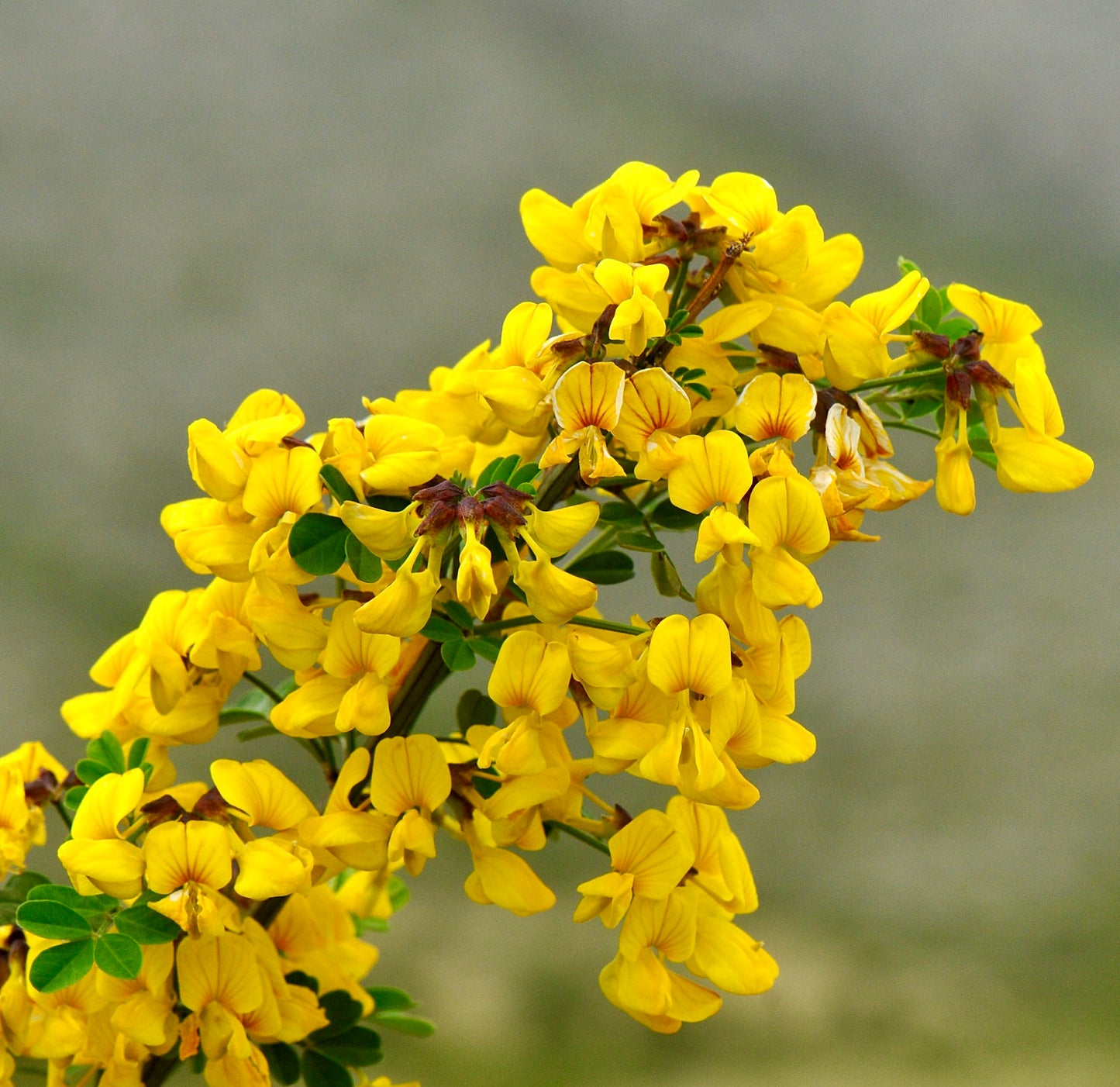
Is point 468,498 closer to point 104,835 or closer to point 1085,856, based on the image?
point 104,835

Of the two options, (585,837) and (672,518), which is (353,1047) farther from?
(672,518)

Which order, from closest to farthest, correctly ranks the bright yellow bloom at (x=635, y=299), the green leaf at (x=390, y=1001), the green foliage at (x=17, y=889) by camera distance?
1. the bright yellow bloom at (x=635, y=299)
2. the green foliage at (x=17, y=889)
3. the green leaf at (x=390, y=1001)

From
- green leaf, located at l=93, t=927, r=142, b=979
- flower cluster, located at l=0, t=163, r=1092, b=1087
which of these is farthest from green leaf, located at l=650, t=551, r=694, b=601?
green leaf, located at l=93, t=927, r=142, b=979

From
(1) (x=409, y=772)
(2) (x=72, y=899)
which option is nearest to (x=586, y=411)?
(1) (x=409, y=772)

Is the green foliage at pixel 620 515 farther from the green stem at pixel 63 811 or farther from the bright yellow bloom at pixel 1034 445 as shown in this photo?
the green stem at pixel 63 811

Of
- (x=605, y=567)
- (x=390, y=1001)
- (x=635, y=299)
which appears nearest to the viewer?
(x=635, y=299)

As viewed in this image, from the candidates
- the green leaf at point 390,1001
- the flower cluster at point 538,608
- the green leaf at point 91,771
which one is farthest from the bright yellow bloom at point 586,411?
the green leaf at point 390,1001
